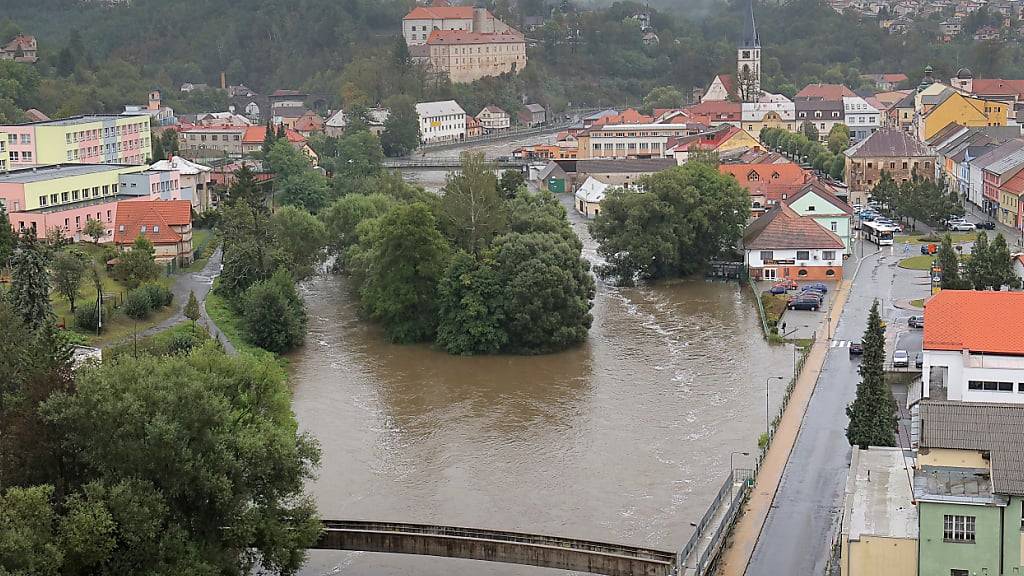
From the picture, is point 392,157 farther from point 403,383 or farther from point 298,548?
point 298,548

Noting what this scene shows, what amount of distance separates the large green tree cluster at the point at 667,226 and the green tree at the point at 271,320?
8.13 metres

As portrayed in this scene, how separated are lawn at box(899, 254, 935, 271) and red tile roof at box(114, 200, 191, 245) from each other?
1499 centimetres

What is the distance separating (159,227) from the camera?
29.5 meters

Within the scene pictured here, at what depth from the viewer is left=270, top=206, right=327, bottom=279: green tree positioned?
29.1 metres

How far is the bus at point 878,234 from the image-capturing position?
33656mm

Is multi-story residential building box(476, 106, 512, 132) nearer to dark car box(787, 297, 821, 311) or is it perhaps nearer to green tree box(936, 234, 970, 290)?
dark car box(787, 297, 821, 311)

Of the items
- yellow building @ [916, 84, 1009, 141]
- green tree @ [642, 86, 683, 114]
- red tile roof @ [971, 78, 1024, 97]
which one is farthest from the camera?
green tree @ [642, 86, 683, 114]

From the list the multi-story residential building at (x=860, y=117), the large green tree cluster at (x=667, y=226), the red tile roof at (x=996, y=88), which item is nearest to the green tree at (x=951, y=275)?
the large green tree cluster at (x=667, y=226)

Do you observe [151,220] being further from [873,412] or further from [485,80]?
[485,80]

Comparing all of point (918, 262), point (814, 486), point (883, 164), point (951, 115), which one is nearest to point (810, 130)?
point (951, 115)

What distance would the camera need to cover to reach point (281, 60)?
260 feet

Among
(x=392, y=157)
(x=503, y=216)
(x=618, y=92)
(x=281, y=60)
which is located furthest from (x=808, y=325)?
(x=281, y=60)

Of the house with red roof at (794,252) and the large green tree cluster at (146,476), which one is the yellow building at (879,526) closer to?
the large green tree cluster at (146,476)

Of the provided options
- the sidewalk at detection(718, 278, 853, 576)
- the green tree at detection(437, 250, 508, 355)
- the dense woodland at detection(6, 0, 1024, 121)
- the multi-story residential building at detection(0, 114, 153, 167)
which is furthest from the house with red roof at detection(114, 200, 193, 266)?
the dense woodland at detection(6, 0, 1024, 121)
